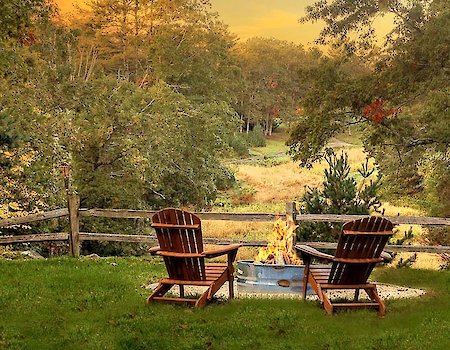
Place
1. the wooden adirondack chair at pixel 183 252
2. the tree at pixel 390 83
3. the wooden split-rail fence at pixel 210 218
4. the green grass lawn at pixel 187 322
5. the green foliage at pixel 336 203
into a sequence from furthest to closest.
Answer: the tree at pixel 390 83, the green foliage at pixel 336 203, the wooden split-rail fence at pixel 210 218, the wooden adirondack chair at pixel 183 252, the green grass lawn at pixel 187 322

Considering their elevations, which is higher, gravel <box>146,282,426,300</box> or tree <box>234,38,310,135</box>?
tree <box>234,38,310,135</box>

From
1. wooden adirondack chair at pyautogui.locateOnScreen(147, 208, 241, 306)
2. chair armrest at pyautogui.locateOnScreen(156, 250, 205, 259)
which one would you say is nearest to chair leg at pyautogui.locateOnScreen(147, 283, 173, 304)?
wooden adirondack chair at pyautogui.locateOnScreen(147, 208, 241, 306)

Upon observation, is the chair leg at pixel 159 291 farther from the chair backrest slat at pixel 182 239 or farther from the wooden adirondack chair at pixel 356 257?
the wooden adirondack chair at pixel 356 257

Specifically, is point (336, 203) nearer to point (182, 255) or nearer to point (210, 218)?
point (210, 218)

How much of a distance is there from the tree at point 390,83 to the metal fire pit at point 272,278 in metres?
4.87

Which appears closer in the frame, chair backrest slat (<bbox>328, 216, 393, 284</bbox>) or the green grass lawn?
the green grass lawn

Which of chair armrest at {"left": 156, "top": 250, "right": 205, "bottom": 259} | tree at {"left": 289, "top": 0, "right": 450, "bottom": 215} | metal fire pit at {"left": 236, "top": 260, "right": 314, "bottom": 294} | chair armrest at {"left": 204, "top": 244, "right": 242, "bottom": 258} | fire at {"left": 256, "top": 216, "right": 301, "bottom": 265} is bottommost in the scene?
metal fire pit at {"left": 236, "top": 260, "right": 314, "bottom": 294}

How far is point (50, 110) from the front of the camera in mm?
14320

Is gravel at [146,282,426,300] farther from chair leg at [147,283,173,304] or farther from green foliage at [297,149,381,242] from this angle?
green foliage at [297,149,381,242]

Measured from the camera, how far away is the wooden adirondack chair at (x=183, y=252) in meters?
5.13

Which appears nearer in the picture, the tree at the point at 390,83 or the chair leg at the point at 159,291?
the chair leg at the point at 159,291

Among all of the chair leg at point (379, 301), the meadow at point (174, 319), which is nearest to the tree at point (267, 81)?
the meadow at point (174, 319)

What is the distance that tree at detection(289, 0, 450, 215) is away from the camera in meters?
9.64

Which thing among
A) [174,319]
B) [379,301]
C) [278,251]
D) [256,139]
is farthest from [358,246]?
[256,139]
